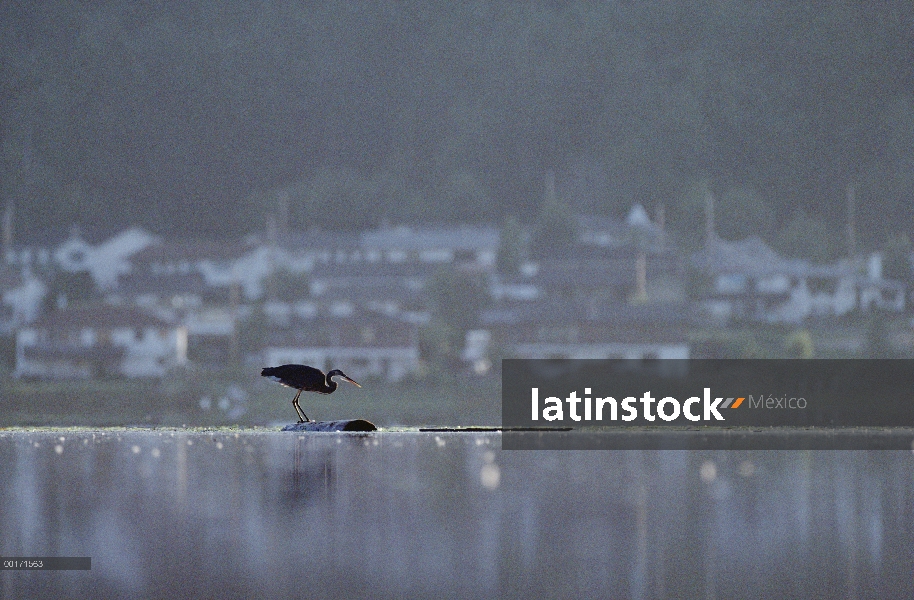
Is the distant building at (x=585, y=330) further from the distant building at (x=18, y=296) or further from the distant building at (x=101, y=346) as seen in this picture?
the distant building at (x=18, y=296)

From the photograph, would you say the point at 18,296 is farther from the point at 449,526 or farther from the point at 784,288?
the point at 449,526

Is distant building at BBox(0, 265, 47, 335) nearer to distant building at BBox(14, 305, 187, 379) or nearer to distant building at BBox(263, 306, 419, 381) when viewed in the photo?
distant building at BBox(14, 305, 187, 379)

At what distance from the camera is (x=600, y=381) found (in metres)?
38.2

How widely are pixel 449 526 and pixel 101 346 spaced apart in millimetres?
34150

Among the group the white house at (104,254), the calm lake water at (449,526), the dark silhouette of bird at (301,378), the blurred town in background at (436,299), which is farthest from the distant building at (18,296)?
the calm lake water at (449,526)

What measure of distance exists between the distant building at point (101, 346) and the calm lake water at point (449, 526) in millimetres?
31839

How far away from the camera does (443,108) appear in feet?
137

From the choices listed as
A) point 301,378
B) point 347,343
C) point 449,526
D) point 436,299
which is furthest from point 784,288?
point 449,526

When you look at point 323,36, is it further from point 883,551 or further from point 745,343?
point 883,551

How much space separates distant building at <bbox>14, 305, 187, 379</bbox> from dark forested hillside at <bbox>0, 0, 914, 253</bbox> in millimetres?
3570

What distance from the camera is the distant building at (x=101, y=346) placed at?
1407 inches

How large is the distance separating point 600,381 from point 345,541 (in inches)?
1406

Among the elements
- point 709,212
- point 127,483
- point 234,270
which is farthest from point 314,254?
point 127,483

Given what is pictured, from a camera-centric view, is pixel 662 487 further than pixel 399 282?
No
